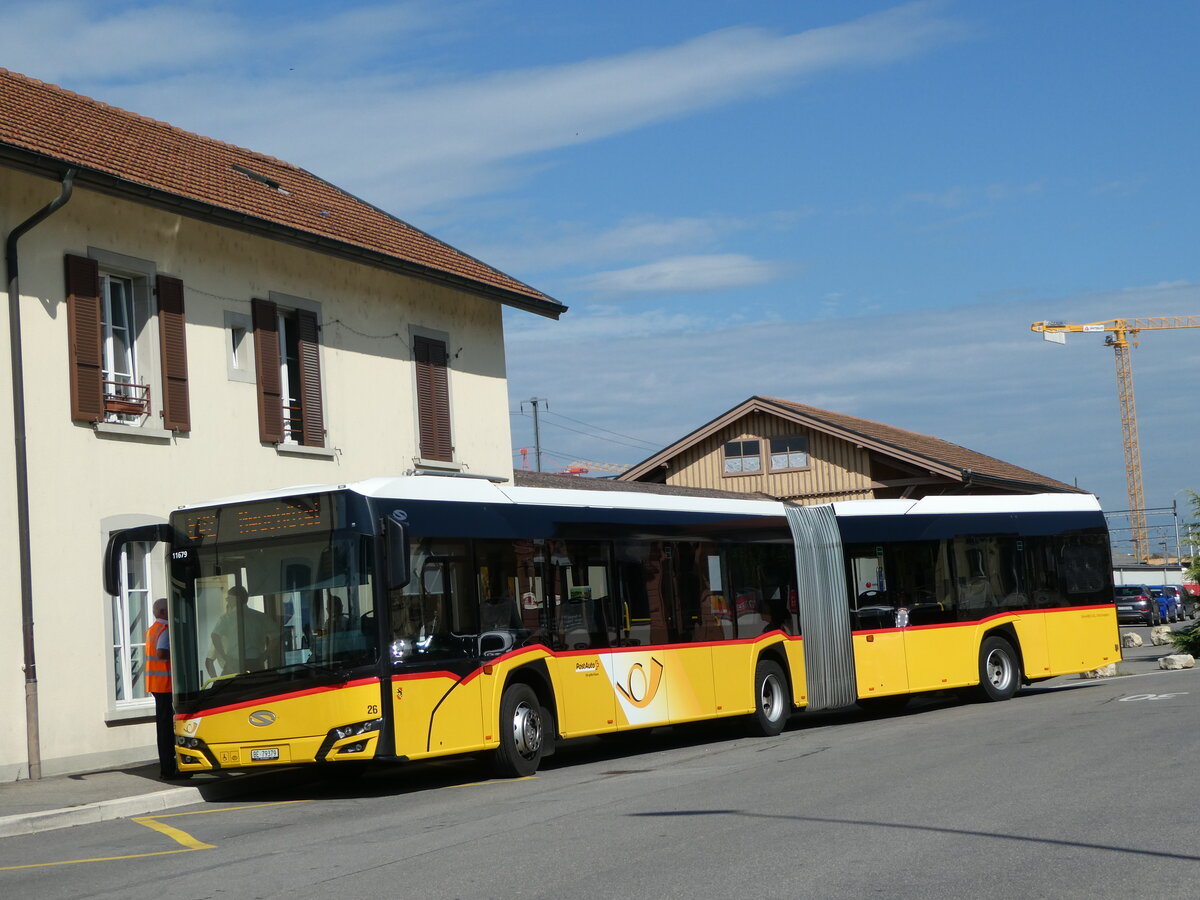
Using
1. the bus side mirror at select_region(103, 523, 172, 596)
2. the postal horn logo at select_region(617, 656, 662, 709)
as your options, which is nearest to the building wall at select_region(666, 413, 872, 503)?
the postal horn logo at select_region(617, 656, 662, 709)

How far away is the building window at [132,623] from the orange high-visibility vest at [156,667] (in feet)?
7.14

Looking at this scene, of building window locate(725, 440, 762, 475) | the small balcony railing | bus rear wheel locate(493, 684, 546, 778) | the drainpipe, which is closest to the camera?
bus rear wheel locate(493, 684, 546, 778)

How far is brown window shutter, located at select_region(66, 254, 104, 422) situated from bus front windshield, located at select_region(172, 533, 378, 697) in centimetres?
385

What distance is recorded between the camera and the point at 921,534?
66.1 ft

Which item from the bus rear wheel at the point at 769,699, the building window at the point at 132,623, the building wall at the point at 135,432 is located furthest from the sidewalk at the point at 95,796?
the bus rear wheel at the point at 769,699

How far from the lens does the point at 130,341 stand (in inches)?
696

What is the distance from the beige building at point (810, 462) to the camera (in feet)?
134

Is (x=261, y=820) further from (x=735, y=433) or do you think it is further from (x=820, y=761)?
(x=735, y=433)

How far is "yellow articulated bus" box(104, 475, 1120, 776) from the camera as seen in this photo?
12.9 m

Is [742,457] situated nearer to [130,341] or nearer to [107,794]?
[130,341]

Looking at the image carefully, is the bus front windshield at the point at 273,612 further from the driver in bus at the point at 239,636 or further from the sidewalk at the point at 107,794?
the sidewalk at the point at 107,794

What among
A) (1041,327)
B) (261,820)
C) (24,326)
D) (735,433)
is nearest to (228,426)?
(24,326)

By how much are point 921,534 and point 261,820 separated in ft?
36.4

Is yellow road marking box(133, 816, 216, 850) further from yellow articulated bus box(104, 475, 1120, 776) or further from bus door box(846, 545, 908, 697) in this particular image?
bus door box(846, 545, 908, 697)
